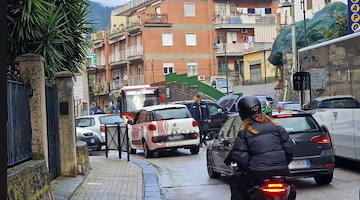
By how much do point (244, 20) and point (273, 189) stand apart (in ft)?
200

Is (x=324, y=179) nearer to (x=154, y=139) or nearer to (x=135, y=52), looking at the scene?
(x=154, y=139)

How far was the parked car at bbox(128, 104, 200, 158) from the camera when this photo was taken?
19.2 metres

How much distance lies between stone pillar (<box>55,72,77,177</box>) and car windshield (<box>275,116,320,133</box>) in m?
4.48

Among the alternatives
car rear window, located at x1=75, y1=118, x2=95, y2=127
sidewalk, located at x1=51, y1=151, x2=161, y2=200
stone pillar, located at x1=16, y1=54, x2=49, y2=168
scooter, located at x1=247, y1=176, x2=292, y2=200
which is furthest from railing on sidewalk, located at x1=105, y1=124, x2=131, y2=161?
scooter, located at x1=247, y1=176, x2=292, y2=200

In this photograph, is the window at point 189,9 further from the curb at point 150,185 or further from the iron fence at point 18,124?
the iron fence at point 18,124

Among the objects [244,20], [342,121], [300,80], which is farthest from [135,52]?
[342,121]

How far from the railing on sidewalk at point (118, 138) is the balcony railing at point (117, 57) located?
49.9 m

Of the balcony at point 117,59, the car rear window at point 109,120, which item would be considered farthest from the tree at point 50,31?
the balcony at point 117,59

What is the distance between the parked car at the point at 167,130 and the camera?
19219mm

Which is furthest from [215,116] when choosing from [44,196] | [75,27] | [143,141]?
[44,196]

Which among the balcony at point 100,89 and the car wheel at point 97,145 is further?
the balcony at point 100,89

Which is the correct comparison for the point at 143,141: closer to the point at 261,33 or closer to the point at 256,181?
the point at 256,181

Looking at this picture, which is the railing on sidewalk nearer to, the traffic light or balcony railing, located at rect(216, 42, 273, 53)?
the traffic light

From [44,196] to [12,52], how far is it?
4.99 m
